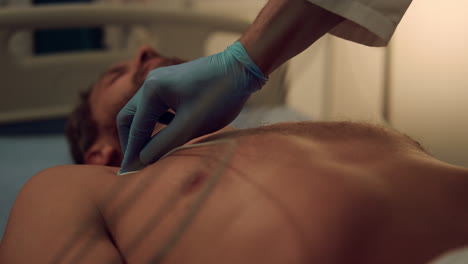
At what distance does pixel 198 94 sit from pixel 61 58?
1.51 m

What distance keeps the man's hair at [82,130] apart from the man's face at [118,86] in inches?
0.9

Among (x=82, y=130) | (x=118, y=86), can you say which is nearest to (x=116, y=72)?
(x=118, y=86)

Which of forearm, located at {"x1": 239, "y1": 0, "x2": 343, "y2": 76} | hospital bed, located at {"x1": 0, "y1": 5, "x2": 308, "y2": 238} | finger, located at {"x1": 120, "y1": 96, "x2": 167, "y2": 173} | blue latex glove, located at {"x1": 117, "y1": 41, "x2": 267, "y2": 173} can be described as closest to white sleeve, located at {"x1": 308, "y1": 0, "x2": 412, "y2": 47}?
forearm, located at {"x1": 239, "y1": 0, "x2": 343, "y2": 76}

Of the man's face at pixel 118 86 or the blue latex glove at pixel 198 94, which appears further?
the man's face at pixel 118 86

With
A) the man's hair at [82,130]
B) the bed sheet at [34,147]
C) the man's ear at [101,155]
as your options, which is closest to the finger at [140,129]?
the bed sheet at [34,147]

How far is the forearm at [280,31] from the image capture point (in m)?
0.90

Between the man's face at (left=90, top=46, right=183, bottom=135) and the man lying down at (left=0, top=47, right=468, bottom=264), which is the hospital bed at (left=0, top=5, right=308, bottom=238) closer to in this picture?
the man's face at (left=90, top=46, right=183, bottom=135)

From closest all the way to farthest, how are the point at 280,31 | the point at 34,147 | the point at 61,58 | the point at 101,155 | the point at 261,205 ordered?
the point at 261,205 → the point at 280,31 → the point at 101,155 → the point at 34,147 → the point at 61,58

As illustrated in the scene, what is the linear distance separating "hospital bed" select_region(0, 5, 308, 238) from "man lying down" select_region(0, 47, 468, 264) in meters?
1.06

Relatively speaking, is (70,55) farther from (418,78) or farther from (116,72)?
(418,78)

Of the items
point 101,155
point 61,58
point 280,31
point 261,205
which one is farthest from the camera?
point 61,58

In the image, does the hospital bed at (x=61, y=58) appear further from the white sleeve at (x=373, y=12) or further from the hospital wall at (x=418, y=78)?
the white sleeve at (x=373, y=12)

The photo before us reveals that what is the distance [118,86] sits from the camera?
4.71 feet

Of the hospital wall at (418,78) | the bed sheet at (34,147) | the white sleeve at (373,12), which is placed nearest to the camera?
the white sleeve at (373,12)
